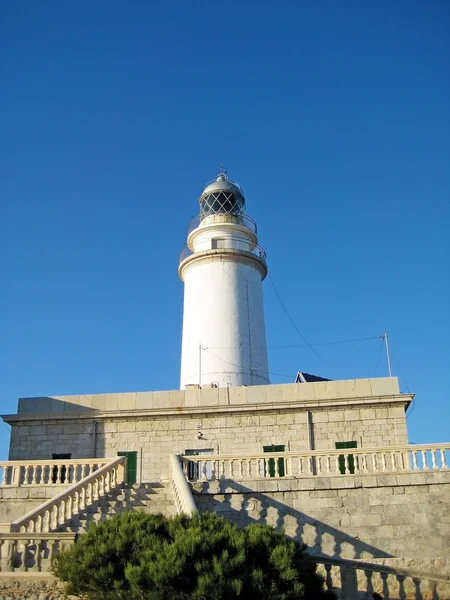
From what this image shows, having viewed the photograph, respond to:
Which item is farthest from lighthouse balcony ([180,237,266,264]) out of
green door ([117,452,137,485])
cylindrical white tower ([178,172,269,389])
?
green door ([117,452,137,485])

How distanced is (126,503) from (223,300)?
12.3 meters

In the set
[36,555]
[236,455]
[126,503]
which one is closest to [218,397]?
[236,455]

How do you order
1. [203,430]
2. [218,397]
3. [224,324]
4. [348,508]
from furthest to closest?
[224,324]
[218,397]
[203,430]
[348,508]

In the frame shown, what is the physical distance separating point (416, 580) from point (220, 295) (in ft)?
53.8

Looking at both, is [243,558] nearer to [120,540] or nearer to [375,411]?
[120,540]

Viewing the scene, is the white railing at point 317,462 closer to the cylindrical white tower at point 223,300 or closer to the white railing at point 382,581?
the white railing at point 382,581

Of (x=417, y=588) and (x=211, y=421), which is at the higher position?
(x=211, y=421)

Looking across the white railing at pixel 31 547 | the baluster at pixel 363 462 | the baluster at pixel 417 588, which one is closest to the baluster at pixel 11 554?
the white railing at pixel 31 547

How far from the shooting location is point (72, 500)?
15422 millimetres

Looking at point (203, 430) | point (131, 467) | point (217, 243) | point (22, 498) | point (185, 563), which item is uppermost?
point (217, 243)

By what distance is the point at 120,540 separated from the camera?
10.3 metres

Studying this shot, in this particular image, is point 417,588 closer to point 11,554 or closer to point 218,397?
point 11,554

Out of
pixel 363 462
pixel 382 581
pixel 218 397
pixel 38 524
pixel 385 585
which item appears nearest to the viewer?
pixel 385 585

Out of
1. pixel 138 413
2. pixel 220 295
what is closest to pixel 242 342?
pixel 220 295
